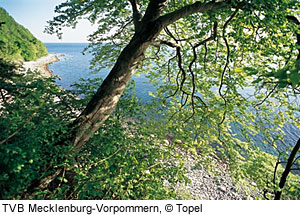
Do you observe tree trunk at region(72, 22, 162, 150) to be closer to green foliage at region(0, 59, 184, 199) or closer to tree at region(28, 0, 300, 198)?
tree at region(28, 0, 300, 198)

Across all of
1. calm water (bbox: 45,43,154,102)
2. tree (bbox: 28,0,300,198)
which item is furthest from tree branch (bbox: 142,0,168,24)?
calm water (bbox: 45,43,154,102)

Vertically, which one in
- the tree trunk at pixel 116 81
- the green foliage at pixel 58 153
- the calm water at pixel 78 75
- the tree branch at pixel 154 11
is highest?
the calm water at pixel 78 75

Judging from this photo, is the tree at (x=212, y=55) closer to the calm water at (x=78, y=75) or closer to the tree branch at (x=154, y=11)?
the tree branch at (x=154, y=11)

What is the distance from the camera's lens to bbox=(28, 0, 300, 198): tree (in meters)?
2.83

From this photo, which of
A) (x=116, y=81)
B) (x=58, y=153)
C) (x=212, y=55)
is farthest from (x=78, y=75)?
(x=58, y=153)

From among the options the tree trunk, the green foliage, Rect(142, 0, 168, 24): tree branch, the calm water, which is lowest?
the green foliage

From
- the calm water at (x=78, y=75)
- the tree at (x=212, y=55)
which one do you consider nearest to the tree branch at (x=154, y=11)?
the tree at (x=212, y=55)

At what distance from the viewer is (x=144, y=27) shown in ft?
9.72

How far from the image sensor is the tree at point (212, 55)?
2.83 meters

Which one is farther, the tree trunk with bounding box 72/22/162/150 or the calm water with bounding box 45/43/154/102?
the calm water with bounding box 45/43/154/102

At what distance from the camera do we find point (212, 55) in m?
4.89

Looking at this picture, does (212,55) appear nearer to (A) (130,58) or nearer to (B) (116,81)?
(A) (130,58)
